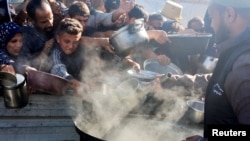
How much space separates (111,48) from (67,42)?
1.54 feet

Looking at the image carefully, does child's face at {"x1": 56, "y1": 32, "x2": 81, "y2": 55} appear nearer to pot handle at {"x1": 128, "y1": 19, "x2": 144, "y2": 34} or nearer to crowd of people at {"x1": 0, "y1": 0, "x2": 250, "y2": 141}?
crowd of people at {"x1": 0, "y1": 0, "x2": 250, "y2": 141}

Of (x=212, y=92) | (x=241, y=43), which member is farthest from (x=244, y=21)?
(x=212, y=92)

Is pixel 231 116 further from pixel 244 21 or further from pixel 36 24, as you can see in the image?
pixel 36 24

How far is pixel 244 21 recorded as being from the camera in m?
1.63

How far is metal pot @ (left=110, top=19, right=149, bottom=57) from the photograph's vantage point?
300 cm

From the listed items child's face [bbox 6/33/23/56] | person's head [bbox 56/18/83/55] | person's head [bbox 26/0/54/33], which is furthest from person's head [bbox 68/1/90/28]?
child's face [bbox 6/33/23/56]

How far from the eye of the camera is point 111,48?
10.6 feet

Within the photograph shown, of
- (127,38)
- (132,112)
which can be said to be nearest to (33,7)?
(127,38)

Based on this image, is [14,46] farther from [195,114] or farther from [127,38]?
[195,114]

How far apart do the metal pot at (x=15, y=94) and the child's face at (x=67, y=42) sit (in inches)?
30.7

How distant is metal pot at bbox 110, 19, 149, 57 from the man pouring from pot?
129 centimetres

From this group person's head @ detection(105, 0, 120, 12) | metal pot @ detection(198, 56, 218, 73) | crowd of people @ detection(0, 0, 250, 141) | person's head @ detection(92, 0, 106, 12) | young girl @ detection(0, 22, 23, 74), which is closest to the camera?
crowd of people @ detection(0, 0, 250, 141)

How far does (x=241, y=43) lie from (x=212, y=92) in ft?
1.02

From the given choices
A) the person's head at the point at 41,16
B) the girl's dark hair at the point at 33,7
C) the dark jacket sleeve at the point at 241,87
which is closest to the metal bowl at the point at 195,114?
the dark jacket sleeve at the point at 241,87
